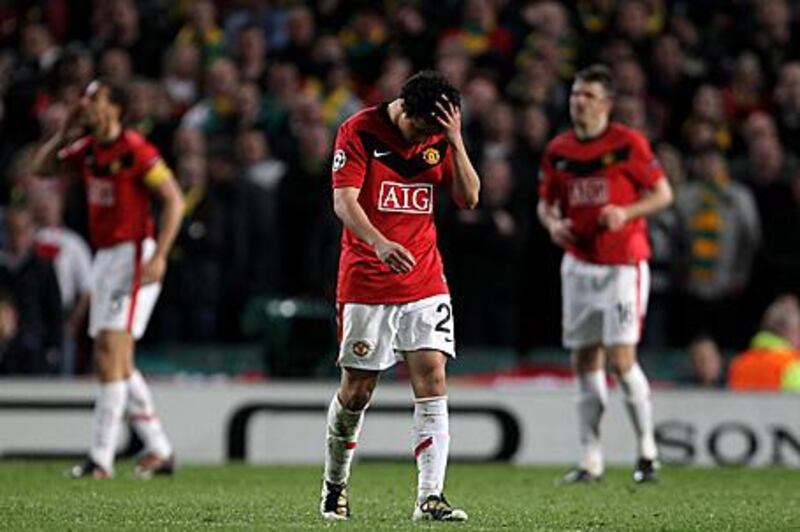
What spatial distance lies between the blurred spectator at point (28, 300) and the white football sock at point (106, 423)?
3.10m

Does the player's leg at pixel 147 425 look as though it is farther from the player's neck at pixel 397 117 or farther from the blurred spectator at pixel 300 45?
the blurred spectator at pixel 300 45

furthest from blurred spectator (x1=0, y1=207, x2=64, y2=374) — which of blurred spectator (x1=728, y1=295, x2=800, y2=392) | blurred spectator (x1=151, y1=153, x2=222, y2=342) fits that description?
blurred spectator (x1=728, y1=295, x2=800, y2=392)

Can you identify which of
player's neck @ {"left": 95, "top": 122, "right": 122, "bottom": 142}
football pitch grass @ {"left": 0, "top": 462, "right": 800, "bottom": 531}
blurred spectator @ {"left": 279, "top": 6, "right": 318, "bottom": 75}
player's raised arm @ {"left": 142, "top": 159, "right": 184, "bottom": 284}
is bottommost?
football pitch grass @ {"left": 0, "top": 462, "right": 800, "bottom": 531}

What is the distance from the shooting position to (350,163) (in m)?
8.93

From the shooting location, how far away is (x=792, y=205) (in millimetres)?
16672

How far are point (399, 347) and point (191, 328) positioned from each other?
758 centimetres

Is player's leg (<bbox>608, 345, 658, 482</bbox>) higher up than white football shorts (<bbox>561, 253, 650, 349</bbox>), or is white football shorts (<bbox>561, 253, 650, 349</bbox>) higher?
white football shorts (<bbox>561, 253, 650, 349</bbox>)

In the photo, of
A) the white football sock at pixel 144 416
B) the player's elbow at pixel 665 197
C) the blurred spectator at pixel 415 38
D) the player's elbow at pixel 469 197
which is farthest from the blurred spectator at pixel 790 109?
the player's elbow at pixel 469 197

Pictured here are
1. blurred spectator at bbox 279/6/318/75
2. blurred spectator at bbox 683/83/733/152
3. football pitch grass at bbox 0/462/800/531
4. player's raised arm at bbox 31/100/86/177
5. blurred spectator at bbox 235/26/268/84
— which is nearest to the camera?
football pitch grass at bbox 0/462/800/531

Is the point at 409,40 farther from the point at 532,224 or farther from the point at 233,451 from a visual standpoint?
the point at 233,451

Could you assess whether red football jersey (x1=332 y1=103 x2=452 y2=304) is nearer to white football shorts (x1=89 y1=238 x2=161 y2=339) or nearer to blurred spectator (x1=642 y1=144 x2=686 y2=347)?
white football shorts (x1=89 y1=238 x2=161 y2=339)

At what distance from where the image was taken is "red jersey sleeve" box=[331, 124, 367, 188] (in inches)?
351

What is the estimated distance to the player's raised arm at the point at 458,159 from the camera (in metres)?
8.70

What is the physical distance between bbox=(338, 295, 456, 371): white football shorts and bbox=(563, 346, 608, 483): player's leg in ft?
13.1
